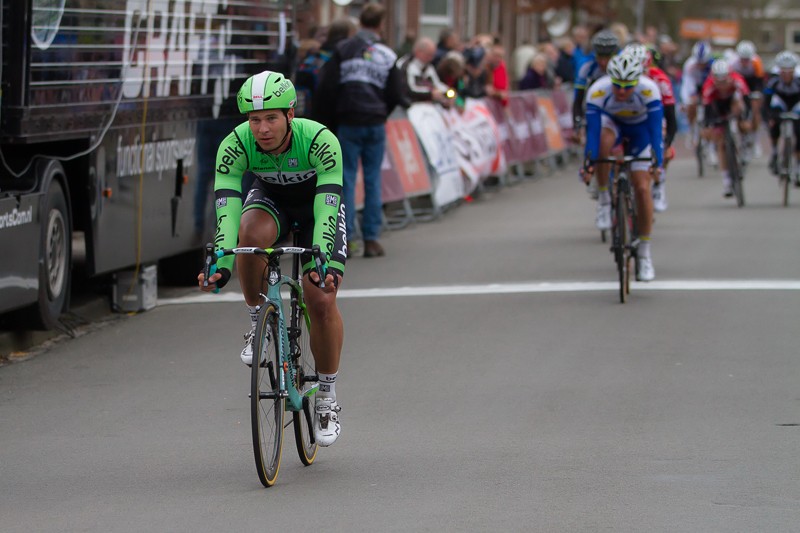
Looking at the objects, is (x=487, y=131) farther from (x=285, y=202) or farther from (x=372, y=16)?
(x=285, y=202)

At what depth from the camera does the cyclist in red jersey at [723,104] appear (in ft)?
70.3

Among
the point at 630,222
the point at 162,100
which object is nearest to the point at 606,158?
the point at 630,222

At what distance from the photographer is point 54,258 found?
1097cm

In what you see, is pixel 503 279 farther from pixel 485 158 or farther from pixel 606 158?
pixel 485 158

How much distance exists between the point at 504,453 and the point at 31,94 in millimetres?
4338

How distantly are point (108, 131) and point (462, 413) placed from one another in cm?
429

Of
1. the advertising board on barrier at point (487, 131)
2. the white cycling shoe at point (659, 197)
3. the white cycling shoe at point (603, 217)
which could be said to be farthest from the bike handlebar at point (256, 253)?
the advertising board on barrier at point (487, 131)

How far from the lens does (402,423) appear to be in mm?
8305

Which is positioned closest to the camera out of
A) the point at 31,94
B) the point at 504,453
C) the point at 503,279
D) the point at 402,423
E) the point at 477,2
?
the point at 504,453

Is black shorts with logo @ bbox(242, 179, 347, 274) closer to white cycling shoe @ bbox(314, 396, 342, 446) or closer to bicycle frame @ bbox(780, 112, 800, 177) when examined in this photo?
white cycling shoe @ bbox(314, 396, 342, 446)

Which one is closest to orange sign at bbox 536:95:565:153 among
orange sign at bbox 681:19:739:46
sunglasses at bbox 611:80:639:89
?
sunglasses at bbox 611:80:639:89

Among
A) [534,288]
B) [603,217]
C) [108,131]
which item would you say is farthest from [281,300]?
[603,217]

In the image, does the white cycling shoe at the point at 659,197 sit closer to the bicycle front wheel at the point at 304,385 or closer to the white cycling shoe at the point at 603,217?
the white cycling shoe at the point at 603,217

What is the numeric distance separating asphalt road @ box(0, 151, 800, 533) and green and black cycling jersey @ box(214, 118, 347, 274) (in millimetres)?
1057
